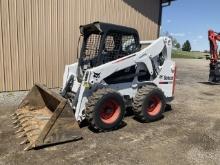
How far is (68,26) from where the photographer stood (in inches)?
364

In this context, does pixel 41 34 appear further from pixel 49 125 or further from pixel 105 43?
pixel 49 125

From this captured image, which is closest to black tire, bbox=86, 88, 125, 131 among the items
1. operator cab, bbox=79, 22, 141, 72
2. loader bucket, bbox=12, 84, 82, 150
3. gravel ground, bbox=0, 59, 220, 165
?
gravel ground, bbox=0, 59, 220, 165

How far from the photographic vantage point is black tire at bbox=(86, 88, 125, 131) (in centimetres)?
579

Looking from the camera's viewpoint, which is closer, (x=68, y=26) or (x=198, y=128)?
(x=198, y=128)

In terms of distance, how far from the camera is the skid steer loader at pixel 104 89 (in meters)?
5.66

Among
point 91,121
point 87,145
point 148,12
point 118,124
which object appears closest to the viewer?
point 87,145

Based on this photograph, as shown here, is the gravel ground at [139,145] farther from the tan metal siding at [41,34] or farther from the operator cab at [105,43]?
the operator cab at [105,43]

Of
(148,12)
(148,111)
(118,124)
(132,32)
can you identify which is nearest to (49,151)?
(118,124)

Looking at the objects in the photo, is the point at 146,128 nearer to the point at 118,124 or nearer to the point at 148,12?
the point at 118,124

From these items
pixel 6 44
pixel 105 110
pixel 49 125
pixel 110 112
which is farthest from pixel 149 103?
pixel 6 44

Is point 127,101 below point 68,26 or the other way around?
below

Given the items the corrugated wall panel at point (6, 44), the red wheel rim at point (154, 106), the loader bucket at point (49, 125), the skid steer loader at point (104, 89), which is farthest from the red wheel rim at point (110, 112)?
the corrugated wall panel at point (6, 44)

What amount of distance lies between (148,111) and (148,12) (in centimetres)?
511

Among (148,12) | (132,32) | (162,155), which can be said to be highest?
(148,12)
